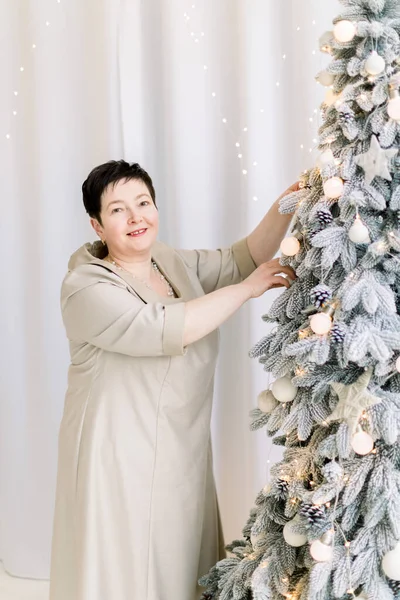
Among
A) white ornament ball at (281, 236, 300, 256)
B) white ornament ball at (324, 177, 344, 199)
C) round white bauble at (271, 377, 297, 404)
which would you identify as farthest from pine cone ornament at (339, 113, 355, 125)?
round white bauble at (271, 377, 297, 404)

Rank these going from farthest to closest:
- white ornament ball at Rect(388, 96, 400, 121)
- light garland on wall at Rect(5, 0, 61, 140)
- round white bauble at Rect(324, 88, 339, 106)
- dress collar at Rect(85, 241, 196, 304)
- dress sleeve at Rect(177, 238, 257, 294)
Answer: light garland on wall at Rect(5, 0, 61, 140) < dress sleeve at Rect(177, 238, 257, 294) < dress collar at Rect(85, 241, 196, 304) < round white bauble at Rect(324, 88, 339, 106) < white ornament ball at Rect(388, 96, 400, 121)

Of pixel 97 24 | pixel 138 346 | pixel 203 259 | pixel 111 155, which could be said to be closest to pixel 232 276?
pixel 203 259

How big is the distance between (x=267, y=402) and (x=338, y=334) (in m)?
0.28

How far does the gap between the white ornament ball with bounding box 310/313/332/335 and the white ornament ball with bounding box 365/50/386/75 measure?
0.46 meters

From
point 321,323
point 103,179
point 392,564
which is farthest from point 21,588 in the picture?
point 321,323

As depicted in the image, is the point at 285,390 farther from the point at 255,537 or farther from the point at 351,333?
→ the point at 255,537

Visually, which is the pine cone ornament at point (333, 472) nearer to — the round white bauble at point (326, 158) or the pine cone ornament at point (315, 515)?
the pine cone ornament at point (315, 515)

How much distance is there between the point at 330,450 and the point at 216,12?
1.40m

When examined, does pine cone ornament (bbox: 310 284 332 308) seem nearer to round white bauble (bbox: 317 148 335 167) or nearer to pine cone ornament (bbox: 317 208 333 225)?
pine cone ornament (bbox: 317 208 333 225)

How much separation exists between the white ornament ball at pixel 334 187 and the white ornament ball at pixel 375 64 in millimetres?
202

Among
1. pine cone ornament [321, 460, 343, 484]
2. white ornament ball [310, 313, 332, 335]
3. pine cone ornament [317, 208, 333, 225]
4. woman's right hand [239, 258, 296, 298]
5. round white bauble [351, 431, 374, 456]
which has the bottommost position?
pine cone ornament [321, 460, 343, 484]

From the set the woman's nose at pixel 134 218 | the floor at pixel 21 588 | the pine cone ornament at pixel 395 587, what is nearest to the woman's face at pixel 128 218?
the woman's nose at pixel 134 218

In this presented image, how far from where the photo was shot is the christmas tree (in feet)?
4.19

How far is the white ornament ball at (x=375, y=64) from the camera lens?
1254 mm
